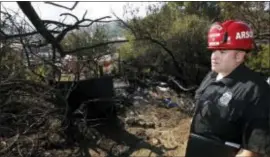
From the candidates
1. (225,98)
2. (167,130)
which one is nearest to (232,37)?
(225,98)

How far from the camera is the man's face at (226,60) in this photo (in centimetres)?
187

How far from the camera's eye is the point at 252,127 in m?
1.68

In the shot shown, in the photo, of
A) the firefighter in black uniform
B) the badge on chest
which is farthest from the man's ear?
the badge on chest

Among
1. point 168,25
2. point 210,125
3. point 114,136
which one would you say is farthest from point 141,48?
point 210,125

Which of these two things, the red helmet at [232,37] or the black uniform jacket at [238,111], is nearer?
the black uniform jacket at [238,111]

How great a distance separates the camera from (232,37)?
1.84m

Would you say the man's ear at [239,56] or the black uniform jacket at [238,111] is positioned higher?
the man's ear at [239,56]

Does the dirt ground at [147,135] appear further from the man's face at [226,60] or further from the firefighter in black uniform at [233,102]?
the man's face at [226,60]

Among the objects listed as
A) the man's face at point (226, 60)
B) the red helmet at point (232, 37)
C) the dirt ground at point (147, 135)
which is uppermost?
the red helmet at point (232, 37)

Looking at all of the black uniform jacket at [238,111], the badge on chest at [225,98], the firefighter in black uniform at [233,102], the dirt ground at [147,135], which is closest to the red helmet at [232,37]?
the firefighter in black uniform at [233,102]

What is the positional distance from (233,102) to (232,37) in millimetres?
334

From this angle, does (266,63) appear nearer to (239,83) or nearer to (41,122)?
(41,122)

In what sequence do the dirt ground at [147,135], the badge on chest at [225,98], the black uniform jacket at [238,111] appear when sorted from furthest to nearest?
the dirt ground at [147,135] < the badge on chest at [225,98] < the black uniform jacket at [238,111]

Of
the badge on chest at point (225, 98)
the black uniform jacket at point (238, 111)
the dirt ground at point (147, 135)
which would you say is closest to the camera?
the black uniform jacket at point (238, 111)
